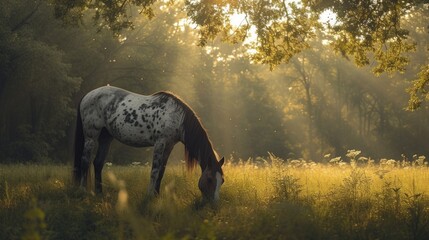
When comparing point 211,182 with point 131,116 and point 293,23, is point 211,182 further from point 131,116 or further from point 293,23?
point 293,23

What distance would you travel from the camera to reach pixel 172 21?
125 feet

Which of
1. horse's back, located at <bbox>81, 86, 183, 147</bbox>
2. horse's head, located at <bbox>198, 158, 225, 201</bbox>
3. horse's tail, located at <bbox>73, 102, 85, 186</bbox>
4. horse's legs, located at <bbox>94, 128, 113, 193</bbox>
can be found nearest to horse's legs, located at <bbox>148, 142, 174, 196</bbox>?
horse's back, located at <bbox>81, 86, 183, 147</bbox>

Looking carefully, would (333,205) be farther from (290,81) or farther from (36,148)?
(290,81)

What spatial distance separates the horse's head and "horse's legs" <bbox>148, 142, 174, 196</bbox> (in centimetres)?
135

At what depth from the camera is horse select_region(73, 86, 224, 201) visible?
10.6 meters

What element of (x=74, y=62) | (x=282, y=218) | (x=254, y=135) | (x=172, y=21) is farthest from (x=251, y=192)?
(x=254, y=135)

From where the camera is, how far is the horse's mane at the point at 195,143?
10.5m

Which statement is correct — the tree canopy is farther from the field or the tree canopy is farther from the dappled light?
the field

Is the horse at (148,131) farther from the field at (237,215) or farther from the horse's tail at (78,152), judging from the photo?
the field at (237,215)

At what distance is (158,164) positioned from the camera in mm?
11109

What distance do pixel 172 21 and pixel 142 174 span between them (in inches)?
990

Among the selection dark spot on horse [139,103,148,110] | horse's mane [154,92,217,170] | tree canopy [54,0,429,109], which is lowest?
horse's mane [154,92,217,170]

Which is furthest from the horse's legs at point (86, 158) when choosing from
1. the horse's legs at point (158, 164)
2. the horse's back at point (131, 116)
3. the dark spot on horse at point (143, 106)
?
the horse's legs at point (158, 164)

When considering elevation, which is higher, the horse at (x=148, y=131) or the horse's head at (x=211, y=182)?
the horse at (x=148, y=131)
